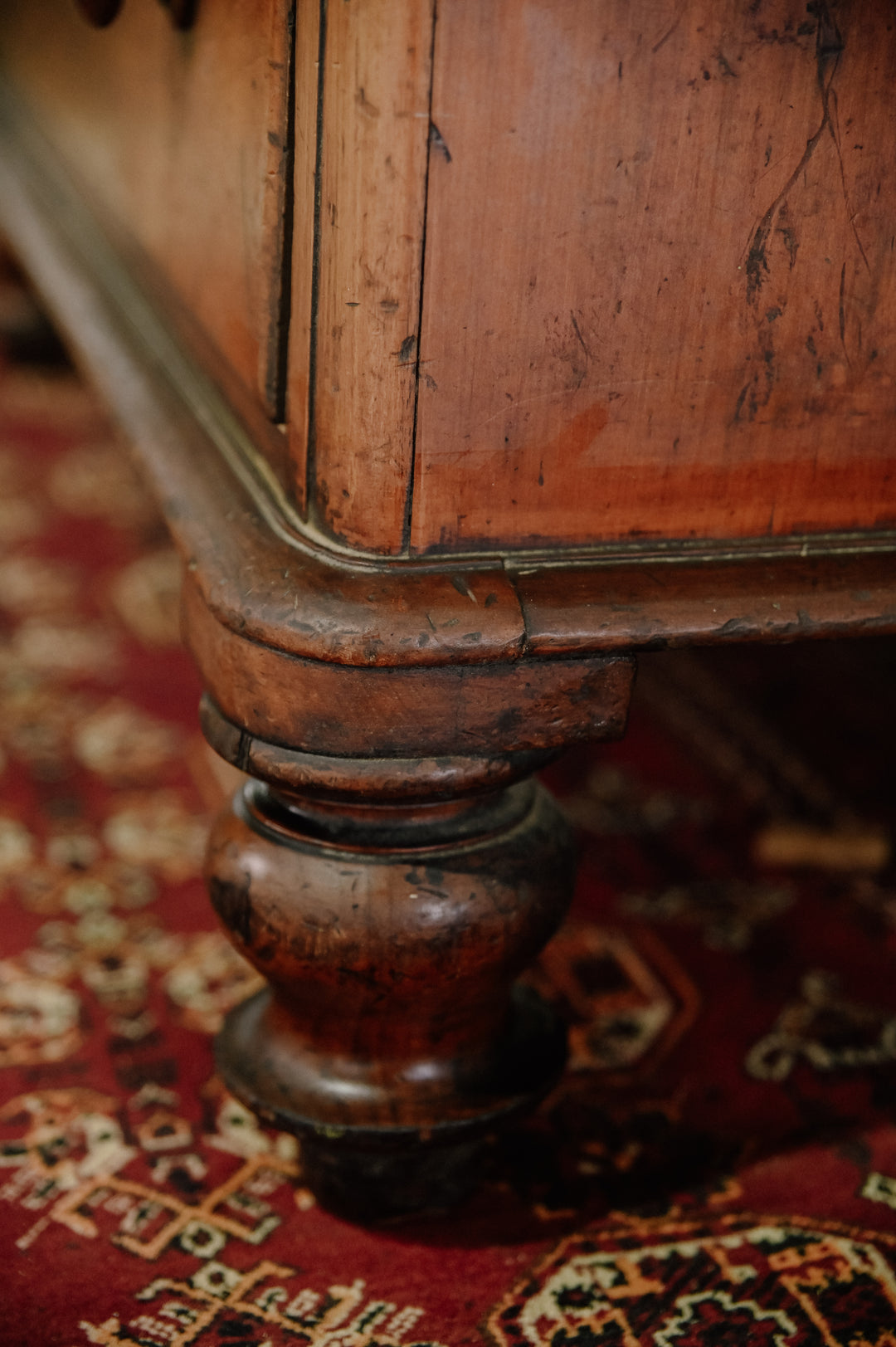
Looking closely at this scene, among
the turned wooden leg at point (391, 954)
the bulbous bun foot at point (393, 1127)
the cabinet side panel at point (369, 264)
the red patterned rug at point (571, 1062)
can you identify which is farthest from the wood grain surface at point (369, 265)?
the red patterned rug at point (571, 1062)

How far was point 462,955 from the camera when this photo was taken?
0.86m

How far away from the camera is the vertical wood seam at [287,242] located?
760 millimetres

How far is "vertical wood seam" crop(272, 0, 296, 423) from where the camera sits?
29.9 inches

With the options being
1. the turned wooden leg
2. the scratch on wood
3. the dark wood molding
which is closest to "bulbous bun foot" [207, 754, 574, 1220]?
the turned wooden leg

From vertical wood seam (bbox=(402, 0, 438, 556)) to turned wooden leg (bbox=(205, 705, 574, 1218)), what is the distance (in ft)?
0.50

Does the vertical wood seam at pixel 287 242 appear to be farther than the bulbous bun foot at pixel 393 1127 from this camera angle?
No

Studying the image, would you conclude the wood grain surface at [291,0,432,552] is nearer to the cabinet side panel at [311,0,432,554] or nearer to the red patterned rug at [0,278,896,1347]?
the cabinet side panel at [311,0,432,554]

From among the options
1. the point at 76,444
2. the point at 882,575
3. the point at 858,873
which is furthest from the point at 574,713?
the point at 76,444

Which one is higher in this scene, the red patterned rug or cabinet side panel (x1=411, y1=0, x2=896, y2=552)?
cabinet side panel (x1=411, y1=0, x2=896, y2=552)

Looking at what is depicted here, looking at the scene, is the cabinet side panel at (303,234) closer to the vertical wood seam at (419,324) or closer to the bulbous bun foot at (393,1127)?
the vertical wood seam at (419,324)

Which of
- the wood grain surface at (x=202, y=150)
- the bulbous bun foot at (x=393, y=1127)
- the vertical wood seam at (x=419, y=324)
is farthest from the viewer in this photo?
the bulbous bun foot at (x=393, y=1127)

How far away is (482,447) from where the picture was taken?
765 mm

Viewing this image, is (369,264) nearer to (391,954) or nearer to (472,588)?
(472,588)

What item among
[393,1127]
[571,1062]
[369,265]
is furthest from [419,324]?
[571,1062]
